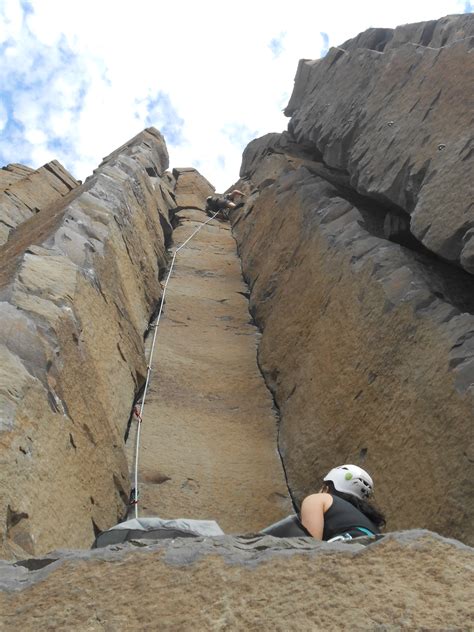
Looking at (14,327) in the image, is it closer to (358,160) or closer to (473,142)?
(473,142)

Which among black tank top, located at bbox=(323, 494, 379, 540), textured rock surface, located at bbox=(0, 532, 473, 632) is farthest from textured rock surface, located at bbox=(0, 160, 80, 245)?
textured rock surface, located at bbox=(0, 532, 473, 632)

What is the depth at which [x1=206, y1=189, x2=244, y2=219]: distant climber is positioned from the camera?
14.9m

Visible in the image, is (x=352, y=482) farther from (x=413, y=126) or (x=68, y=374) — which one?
(x=413, y=126)

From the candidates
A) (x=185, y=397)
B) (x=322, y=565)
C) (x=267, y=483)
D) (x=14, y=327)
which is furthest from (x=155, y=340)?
(x=322, y=565)

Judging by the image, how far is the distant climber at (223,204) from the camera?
14.9 meters

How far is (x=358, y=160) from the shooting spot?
788 cm

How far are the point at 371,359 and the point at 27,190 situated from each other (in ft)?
32.4

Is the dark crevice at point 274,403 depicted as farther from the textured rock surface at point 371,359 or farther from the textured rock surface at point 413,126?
the textured rock surface at point 413,126

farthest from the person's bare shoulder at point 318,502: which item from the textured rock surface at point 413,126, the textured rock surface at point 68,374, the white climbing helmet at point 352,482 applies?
the textured rock surface at point 413,126

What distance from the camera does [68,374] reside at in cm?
504

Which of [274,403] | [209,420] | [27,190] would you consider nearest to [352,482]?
[209,420]

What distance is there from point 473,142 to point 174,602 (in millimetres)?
4436

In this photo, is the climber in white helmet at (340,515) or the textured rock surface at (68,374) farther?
the textured rock surface at (68,374)

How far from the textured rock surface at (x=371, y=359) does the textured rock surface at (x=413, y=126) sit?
1.53 feet
